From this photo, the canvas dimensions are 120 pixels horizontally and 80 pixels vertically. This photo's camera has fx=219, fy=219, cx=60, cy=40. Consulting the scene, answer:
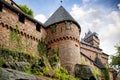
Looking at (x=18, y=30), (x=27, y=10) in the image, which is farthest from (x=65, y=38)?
(x=27, y=10)

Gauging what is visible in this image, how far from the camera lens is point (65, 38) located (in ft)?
95.8

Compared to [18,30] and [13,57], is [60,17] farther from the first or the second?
[13,57]

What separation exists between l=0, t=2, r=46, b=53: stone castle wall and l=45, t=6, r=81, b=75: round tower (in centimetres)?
164

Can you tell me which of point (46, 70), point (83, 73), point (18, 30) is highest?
point (18, 30)

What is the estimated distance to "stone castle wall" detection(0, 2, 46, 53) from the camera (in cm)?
2481

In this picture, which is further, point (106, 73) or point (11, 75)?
point (106, 73)

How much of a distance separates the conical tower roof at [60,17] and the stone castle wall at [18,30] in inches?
78.6

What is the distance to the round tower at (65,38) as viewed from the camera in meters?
28.0

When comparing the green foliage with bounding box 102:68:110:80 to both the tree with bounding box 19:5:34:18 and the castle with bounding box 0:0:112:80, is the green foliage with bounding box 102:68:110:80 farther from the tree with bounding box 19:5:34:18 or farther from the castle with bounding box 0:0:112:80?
the tree with bounding box 19:5:34:18

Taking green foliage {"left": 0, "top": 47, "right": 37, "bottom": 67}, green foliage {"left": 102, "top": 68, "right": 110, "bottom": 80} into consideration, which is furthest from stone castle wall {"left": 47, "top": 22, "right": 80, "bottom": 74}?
green foliage {"left": 102, "top": 68, "right": 110, "bottom": 80}

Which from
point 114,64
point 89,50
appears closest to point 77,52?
point 114,64

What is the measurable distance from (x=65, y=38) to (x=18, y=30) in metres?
6.41

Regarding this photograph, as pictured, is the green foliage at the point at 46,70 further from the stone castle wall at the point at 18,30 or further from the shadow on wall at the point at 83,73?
the shadow on wall at the point at 83,73

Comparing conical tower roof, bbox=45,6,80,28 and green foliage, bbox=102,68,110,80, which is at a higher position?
conical tower roof, bbox=45,6,80,28
